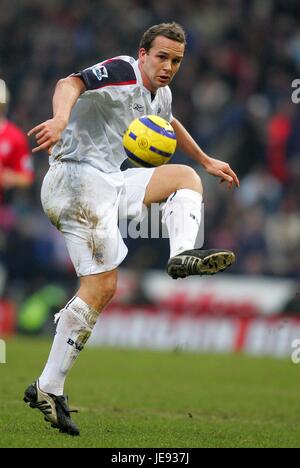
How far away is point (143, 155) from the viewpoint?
21.3 feet

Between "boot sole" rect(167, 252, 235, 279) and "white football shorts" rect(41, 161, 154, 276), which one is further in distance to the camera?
"white football shorts" rect(41, 161, 154, 276)

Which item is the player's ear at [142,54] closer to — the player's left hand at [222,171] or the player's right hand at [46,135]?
the player's left hand at [222,171]

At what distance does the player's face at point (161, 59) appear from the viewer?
6.80 metres

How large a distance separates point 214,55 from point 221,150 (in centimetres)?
256

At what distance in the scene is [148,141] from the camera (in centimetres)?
646

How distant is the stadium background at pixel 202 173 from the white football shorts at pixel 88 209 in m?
7.64

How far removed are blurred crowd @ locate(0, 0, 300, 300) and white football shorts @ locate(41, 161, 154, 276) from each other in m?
9.01

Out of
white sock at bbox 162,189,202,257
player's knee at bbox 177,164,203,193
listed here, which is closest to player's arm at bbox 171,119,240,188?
player's knee at bbox 177,164,203,193

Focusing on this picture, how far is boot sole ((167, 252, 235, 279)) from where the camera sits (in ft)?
20.4

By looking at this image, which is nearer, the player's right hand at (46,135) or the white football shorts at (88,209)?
the player's right hand at (46,135)

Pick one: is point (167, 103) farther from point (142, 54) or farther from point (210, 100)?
point (210, 100)

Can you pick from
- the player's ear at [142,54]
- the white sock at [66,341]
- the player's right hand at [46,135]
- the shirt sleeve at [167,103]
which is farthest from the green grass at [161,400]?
the player's ear at [142,54]

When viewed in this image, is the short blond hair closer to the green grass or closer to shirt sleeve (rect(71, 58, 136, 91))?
shirt sleeve (rect(71, 58, 136, 91))
